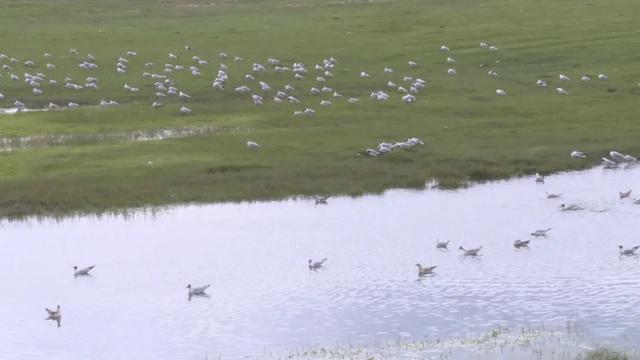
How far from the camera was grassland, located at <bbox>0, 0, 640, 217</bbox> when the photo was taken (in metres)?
36.3

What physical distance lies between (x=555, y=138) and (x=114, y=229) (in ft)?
51.3

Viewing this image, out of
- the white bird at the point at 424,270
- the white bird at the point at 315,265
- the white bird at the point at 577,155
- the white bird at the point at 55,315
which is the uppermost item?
the white bird at the point at 577,155

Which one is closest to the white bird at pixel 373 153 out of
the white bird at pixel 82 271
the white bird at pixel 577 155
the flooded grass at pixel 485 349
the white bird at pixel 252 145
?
the white bird at pixel 252 145

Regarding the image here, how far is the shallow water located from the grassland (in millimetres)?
2157

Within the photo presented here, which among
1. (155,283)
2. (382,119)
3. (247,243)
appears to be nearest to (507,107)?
(382,119)

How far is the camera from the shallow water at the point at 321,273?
23062 mm

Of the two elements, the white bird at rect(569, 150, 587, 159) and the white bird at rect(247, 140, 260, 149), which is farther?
the white bird at rect(247, 140, 260, 149)

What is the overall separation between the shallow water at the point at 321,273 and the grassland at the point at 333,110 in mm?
2157

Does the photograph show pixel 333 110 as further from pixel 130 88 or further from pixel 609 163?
pixel 609 163

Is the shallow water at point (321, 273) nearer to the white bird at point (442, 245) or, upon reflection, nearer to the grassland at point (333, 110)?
the white bird at point (442, 245)

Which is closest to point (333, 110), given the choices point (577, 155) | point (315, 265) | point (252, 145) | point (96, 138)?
point (252, 145)

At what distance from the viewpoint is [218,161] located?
126 feet

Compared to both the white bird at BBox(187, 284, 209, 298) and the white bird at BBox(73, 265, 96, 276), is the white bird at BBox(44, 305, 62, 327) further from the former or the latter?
the white bird at BBox(73, 265, 96, 276)

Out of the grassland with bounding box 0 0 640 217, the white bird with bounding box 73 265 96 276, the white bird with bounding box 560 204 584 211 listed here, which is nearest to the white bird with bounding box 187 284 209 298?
the white bird with bounding box 73 265 96 276
